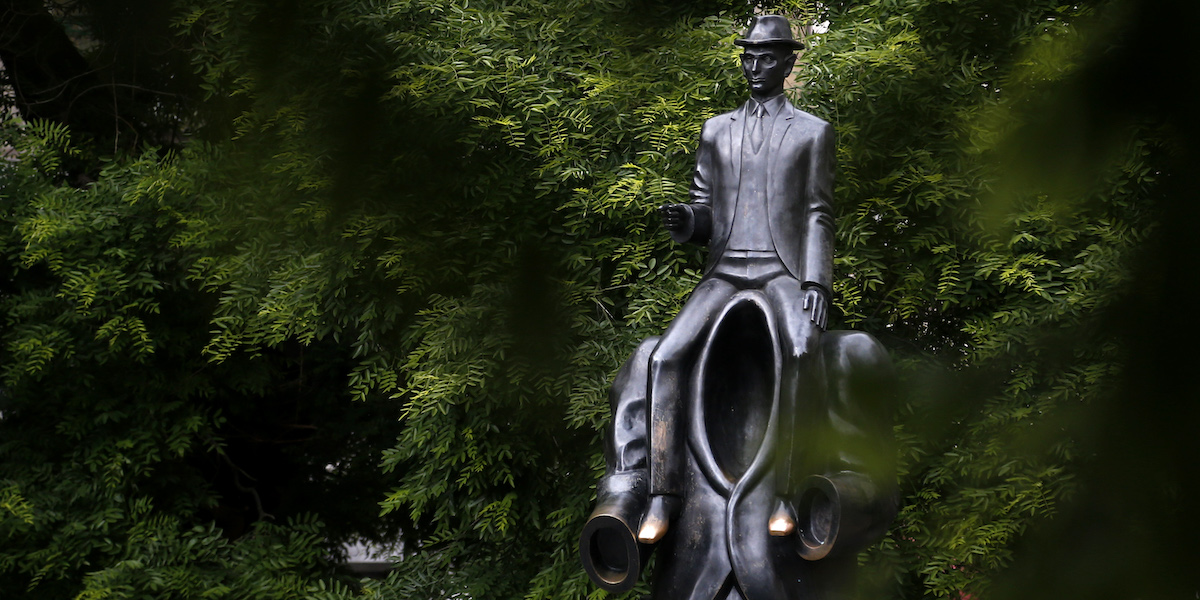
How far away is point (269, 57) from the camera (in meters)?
0.56

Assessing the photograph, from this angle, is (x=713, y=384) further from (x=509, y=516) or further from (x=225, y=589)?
(x=225, y=589)

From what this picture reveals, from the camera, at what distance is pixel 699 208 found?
238 cm

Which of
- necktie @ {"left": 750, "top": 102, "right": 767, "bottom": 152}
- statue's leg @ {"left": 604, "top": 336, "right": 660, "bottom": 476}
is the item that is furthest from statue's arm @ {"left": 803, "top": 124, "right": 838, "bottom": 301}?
statue's leg @ {"left": 604, "top": 336, "right": 660, "bottom": 476}

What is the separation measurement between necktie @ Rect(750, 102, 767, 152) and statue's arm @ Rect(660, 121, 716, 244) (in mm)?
83

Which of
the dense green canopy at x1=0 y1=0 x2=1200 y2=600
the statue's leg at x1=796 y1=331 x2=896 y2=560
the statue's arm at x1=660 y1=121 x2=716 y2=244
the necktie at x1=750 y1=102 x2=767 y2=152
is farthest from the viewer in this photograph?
the necktie at x1=750 y1=102 x2=767 y2=152

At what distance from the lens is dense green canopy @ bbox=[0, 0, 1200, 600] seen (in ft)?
1.35

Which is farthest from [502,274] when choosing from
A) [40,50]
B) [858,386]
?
[858,386]

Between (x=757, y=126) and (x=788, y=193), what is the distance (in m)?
0.15

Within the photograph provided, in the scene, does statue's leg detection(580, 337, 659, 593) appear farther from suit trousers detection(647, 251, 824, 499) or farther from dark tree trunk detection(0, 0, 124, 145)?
dark tree trunk detection(0, 0, 124, 145)

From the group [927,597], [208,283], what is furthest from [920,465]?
[208,283]

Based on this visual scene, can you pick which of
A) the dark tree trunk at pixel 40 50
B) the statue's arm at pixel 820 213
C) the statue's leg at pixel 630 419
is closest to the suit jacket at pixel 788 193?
the statue's arm at pixel 820 213

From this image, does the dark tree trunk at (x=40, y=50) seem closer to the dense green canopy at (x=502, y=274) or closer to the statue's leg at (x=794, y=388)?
the dense green canopy at (x=502, y=274)

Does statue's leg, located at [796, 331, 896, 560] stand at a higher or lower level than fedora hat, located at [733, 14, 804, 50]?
lower

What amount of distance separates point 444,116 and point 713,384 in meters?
1.80
